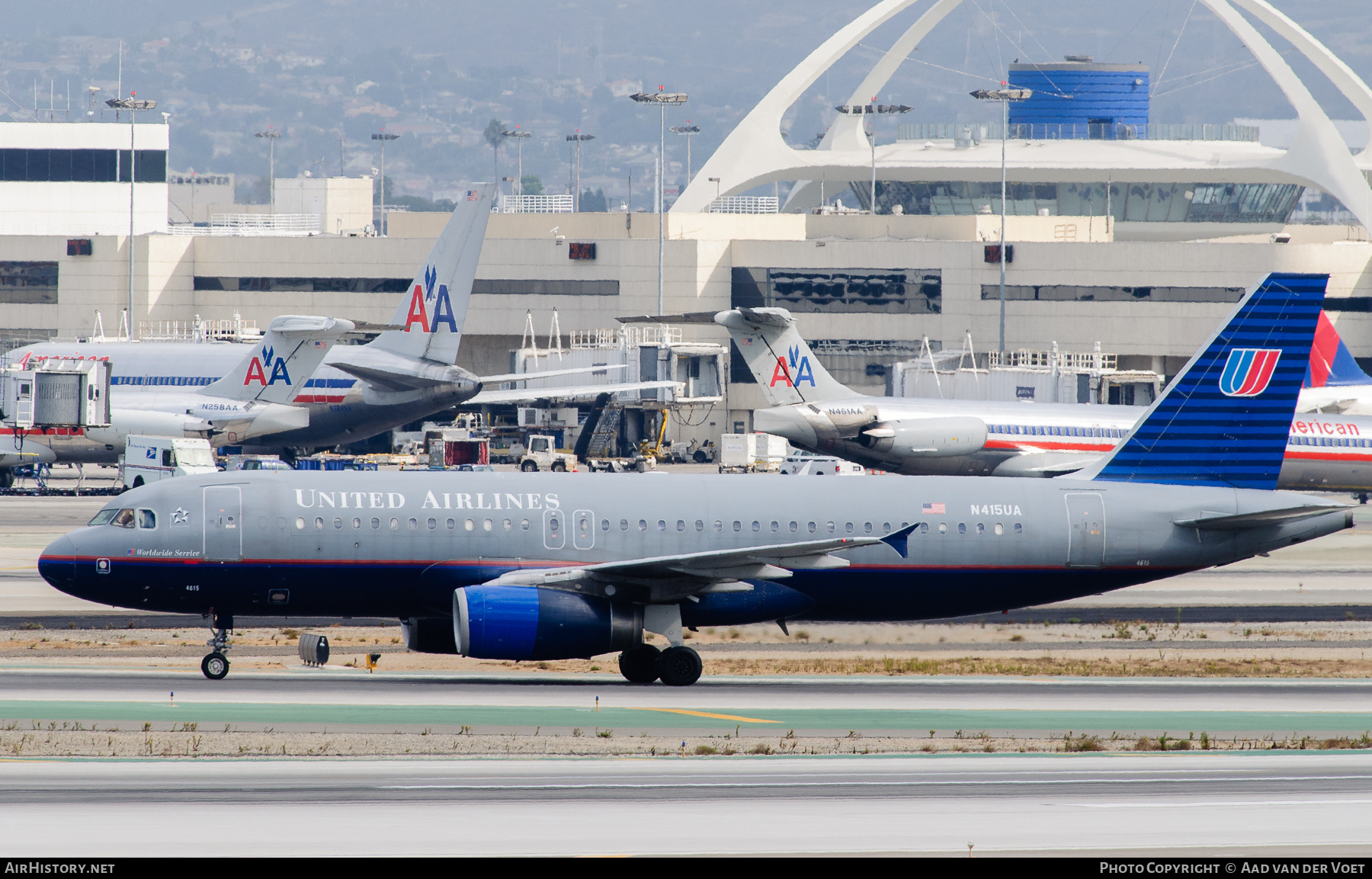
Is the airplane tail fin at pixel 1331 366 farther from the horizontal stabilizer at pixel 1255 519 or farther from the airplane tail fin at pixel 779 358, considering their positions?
the horizontal stabilizer at pixel 1255 519

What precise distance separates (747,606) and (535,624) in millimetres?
4468

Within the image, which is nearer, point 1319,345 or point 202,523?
point 202,523

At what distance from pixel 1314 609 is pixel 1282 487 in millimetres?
23805

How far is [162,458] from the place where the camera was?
6569 centimetres

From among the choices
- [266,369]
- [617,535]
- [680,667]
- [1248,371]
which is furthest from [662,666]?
[266,369]

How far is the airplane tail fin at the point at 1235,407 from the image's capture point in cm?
3662

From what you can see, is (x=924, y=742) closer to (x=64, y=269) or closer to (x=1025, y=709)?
(x=1025, y=709)

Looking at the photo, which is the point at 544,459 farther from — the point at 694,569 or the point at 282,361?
the point at 694,569

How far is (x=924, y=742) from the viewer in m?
26.2

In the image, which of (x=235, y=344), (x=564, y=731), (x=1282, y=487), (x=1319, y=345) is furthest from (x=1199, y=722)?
(x=235, y=344)

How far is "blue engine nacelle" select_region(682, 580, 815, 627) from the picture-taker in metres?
32.2

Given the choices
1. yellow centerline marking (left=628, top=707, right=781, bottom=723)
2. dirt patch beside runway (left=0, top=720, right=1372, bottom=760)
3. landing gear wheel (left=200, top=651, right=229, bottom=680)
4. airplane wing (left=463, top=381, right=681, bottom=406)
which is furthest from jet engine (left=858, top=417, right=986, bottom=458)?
dirt patch beside runway (left=0, top=720, right=1372, bottom=760)

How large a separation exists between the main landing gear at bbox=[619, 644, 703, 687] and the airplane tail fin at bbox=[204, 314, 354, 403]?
3795 centimetres

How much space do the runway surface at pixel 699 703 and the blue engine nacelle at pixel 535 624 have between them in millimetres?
857
